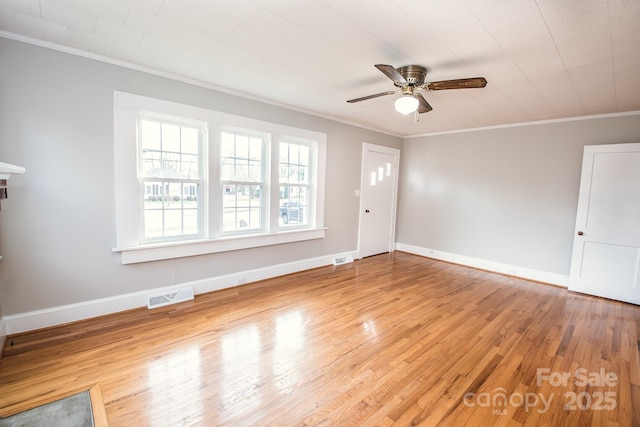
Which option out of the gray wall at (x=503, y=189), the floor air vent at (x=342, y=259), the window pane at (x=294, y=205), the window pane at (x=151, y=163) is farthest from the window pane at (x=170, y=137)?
the gray wall at (x=503, y=189)

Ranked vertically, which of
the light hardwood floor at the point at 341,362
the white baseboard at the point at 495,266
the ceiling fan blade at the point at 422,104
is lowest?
the light hardwood floor at the point at 341,362

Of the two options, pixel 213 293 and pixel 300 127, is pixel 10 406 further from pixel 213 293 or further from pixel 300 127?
pixel 300 127

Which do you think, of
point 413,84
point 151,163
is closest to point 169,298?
point 151,163

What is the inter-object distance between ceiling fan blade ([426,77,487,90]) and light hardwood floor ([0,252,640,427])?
227 centimetres

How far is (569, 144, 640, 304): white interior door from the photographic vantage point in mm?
3605

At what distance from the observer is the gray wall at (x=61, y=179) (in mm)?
2338

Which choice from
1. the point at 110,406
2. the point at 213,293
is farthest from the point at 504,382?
the point at 213,293

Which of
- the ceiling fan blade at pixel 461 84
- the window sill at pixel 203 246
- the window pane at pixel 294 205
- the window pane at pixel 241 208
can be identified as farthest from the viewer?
the window pane at pixel 294 205

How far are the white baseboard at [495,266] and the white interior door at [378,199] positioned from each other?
68 centimetres

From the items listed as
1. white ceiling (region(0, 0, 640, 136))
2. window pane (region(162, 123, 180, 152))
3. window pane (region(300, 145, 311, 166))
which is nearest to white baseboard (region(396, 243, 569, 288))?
white ceiling (region(0, 0, 640, 136))

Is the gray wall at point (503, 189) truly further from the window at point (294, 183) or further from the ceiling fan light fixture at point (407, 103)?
the ceiling fan light fixture at point (407, 103)

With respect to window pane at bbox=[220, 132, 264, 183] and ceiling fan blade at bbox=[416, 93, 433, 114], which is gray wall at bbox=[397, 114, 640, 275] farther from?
window pane at bbox=[220, 132, 264, 183]

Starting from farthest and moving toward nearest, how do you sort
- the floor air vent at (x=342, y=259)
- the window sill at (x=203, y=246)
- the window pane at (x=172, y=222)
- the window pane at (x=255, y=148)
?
the floor air vent at (x=342, y=259) → the window pane at (x=255, y=148) → the window pane at (x=172, y=222) → the window sill at (x=203, y=246)

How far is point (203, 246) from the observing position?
11.1 ft
